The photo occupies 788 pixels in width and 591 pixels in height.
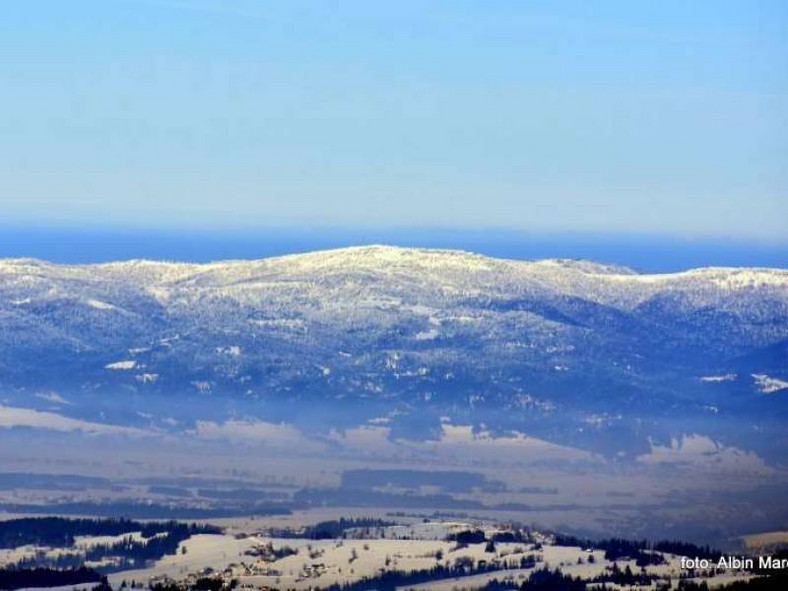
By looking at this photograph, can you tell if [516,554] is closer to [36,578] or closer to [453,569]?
[453,569]

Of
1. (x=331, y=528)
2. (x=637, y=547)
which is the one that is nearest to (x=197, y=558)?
(x=637, y=547)

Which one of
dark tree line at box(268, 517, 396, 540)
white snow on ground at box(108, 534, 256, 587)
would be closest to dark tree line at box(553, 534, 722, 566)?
dark tree line at box(268, 517, 396, 540)

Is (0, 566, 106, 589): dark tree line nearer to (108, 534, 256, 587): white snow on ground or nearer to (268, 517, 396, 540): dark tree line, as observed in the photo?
(108, 534, 256, 587): white snow on ground

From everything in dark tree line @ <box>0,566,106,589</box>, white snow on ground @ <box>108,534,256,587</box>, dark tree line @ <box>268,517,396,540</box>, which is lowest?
dark tree line @ <box>0,566,106,589</box>

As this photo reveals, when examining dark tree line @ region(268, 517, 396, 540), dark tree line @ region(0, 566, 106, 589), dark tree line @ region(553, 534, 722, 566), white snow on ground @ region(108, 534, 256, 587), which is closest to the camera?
dark tree line @ region(0, 566, 106, 589)

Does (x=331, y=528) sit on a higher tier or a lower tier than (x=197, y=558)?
higher

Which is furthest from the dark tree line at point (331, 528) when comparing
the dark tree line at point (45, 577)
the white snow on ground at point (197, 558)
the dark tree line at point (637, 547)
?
the dark tree line at point (45, 577)

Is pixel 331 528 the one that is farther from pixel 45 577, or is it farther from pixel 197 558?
pixel 45 577

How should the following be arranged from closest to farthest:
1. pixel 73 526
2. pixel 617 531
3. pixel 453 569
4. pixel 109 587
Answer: pixel 109 587 < pixel 453 569 < pixel 73 526 < pixel 617 531

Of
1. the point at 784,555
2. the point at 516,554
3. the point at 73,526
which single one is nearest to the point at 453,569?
the point at 516,554

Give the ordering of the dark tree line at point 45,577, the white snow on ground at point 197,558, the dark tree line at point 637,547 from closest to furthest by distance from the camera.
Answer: the dark tree line at point 45,577 → the white snow on ground at point 197,558 → the dark tree line at point 637,547

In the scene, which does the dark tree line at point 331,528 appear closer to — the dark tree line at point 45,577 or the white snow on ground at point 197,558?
the white snow on ground at point 197,558
